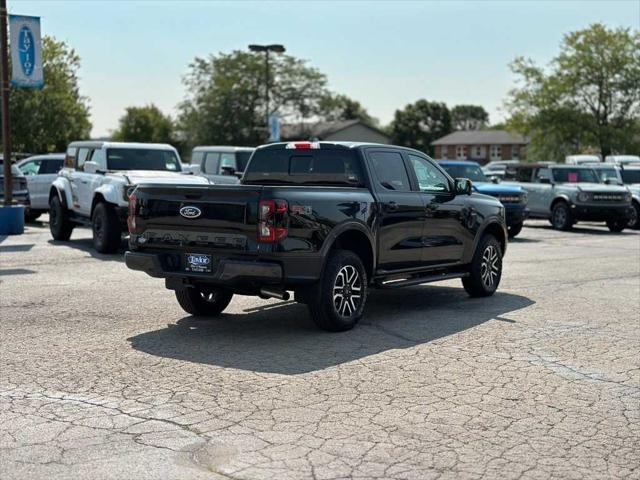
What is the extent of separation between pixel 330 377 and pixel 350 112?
4921 inches

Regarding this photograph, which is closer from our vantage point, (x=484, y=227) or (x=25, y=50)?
(x=484, y=227)

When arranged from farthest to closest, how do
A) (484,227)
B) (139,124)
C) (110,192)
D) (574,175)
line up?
(139,124) < (574,175) < (110,192) < (484,227)

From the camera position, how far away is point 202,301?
9250 millimetres

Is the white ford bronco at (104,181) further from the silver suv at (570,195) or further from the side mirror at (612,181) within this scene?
the side mirror at (612,181)

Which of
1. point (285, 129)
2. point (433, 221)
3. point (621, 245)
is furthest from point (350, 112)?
point (433, 221)

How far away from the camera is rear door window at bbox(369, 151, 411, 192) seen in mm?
9281

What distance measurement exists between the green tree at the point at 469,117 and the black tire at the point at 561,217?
13402 cm

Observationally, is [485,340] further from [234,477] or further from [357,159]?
[234,477]

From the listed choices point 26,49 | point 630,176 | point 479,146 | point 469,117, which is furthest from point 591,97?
point 469,117

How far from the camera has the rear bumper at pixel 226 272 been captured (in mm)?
7680

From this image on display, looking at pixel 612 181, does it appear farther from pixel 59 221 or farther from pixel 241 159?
pixel 59 221

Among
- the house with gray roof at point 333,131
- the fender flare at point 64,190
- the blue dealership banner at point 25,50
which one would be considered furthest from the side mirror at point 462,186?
the house with gray roof at point 333,131

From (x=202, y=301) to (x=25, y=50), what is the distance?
12.2m

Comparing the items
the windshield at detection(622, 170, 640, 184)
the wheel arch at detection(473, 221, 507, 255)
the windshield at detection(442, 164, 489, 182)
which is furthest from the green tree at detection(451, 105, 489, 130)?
the wheel arch at detection(473, 221, 507, 255)
